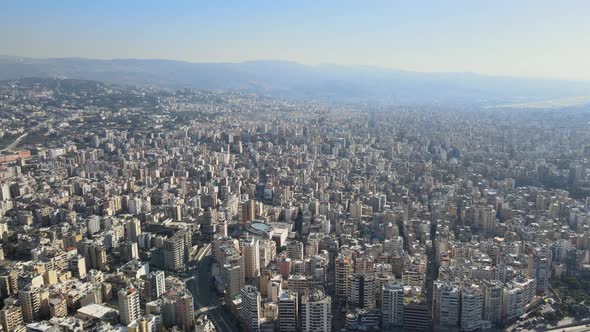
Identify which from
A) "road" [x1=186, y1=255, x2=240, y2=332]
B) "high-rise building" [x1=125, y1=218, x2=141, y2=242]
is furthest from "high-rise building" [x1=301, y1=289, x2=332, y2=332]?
"high-rise building" [x1=125, y1=218, x2=141, y2=242]

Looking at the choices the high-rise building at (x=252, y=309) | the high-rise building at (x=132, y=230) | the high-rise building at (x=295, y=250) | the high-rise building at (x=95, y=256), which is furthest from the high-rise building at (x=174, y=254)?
the high-rise building at (x=252, y=309)

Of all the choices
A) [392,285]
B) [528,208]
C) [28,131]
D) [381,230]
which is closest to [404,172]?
[528,208]

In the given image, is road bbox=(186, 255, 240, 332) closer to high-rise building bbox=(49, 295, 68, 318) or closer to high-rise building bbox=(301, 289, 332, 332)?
high-rise building bbox=(301, 289, 332, 332)

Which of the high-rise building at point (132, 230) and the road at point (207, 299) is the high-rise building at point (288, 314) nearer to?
the road at point (207, 299)

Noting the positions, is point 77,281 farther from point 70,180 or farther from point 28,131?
point 28,131

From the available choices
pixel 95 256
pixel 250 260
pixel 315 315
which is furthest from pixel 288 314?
pixel 95 256

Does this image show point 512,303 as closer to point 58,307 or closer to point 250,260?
point 250,260
